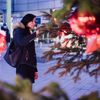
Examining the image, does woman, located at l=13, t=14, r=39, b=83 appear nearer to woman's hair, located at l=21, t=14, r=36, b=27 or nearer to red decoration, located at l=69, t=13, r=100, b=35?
woman's hair, located at l=21, t=14, r=36, b=27

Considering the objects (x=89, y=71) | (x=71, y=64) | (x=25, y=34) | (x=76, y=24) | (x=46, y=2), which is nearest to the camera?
(x=76, y=24)

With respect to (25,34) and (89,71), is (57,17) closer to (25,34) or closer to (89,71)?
(89,71)

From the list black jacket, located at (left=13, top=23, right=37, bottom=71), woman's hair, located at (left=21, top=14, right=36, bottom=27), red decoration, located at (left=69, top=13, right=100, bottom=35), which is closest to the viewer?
red decoration, located at (left=69, top=13, right=100, bottom=35)

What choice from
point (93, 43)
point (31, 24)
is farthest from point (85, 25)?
point (31, 24)

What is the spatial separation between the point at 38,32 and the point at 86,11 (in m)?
1.80

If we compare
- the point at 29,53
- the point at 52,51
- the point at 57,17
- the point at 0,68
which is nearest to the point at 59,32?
the point at 52,51

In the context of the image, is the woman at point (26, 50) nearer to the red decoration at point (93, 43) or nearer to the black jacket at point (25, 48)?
the black jacket at point (25, 48)

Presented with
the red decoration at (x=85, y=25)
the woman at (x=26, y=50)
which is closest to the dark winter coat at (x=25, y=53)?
the woman at (x=26, y=50)

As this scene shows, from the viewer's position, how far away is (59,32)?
3100mm

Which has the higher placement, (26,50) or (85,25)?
(85,25)

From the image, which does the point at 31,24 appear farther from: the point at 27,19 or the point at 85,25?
the point at 85,25

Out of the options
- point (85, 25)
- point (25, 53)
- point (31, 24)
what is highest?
point (85, 25)

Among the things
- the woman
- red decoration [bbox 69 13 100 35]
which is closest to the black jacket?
the woman

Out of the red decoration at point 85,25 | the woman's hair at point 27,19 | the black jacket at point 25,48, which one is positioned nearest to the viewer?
the red decoration at point 85,25
